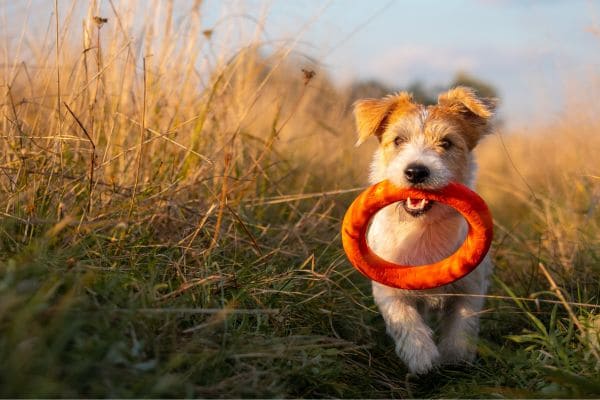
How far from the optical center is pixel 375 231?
12.9 ft

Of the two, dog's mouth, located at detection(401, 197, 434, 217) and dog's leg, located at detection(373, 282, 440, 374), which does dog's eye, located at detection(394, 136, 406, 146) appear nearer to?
dog's mouth, located at detection(401, 197, 434, 217)

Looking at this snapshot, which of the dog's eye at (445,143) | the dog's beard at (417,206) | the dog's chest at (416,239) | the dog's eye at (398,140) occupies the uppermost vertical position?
the dog's eye at (445,143)

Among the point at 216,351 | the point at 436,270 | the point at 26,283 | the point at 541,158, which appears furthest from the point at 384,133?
the point at 541,158

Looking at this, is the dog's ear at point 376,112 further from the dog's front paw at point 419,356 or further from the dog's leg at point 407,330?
the dog's front paw at point 419,356

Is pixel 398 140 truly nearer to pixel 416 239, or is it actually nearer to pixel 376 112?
pixel 376 112

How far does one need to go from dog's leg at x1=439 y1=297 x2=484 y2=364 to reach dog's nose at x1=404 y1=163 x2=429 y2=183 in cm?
76

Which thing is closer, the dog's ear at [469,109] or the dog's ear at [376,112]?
the dog's ear at [469,109]

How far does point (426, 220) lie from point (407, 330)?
0.63 metres

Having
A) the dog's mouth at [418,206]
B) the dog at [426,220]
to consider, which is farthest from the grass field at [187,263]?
the dog's mouth at [418,206]

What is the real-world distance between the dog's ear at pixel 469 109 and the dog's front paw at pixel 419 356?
1.32 meters

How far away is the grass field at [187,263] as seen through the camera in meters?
2.37

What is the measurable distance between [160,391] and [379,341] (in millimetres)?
1904

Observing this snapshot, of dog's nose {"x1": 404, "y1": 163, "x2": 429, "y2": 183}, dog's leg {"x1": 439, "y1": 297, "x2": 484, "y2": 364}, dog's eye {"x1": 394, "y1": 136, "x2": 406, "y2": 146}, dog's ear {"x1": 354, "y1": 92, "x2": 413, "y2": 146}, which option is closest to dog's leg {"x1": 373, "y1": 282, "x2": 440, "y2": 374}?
dog's leg {"x1": 439, "y1": 297, "x2": 484, "y2": 364}

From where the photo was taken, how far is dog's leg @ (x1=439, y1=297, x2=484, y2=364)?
3547mm
